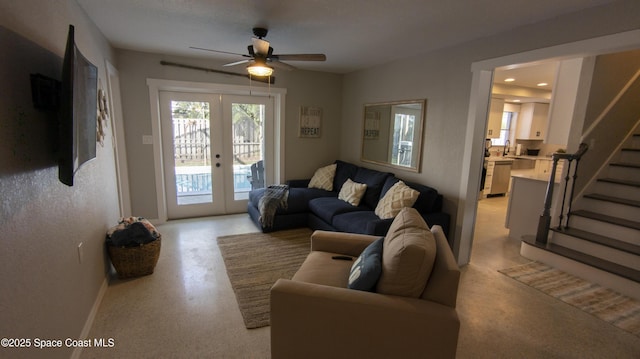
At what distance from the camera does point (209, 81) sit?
443 cm

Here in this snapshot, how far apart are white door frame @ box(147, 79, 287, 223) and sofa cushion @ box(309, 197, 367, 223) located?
1.15 m

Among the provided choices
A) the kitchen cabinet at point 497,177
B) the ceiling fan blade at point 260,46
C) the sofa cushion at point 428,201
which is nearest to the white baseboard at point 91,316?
the ceiling fan blade at point 260,46

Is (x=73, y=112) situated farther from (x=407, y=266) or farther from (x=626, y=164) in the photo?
(x=626, y=164)

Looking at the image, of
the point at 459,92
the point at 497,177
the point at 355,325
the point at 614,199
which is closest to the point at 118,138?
the point at 355,325

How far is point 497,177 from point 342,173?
396 cm

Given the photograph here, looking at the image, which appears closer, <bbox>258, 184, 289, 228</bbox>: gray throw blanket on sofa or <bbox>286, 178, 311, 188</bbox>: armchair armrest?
<bbox>258, 184, 289, 228</bbox>: gray throw blanket on sofa

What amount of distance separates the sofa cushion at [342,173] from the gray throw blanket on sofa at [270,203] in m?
0.91

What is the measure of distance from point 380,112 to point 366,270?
3238mm

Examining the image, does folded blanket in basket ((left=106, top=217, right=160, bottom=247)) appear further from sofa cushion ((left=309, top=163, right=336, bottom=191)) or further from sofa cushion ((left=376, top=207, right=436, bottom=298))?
sofa cushion ((left=309, top=163, right=336, bottom=191))

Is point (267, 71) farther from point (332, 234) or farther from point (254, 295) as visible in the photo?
point (254, 295)

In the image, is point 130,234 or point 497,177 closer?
point 130,234

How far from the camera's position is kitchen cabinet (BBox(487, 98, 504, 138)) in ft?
21.3

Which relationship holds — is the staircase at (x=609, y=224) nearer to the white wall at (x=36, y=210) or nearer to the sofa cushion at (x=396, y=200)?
the sofa cushion at (x=396, y=200)

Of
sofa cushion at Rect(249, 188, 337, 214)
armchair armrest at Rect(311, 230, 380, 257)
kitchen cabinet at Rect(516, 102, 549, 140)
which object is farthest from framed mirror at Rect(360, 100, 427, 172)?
kitchen cabinet at Rect(516, 102, 549, 140)
